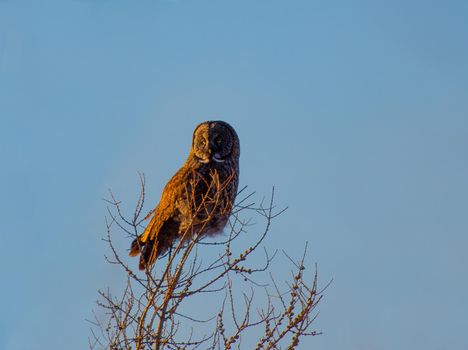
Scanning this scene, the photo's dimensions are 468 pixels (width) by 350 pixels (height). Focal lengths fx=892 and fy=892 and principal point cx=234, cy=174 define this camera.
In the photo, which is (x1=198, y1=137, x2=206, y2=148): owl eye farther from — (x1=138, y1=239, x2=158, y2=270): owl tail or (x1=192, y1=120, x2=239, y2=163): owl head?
(x1=138, y1=239, x2=158, y2=270): owl tail

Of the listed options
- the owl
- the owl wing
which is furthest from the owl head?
the owl wing

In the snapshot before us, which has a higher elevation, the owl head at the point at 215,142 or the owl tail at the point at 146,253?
the owl head at the point at 215,142

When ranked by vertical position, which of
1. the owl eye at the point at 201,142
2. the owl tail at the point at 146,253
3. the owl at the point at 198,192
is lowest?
the owl tail at the point at 146,253

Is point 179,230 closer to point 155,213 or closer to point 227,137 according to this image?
point 155,213

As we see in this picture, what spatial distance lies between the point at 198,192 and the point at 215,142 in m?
1.38

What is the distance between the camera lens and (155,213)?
10.0 metres

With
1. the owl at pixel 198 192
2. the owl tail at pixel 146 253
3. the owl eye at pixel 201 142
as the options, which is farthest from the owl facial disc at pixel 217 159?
the owl tail at pixel 146 253

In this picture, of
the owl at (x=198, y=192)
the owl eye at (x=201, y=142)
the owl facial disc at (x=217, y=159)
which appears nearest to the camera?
the owl at (x=198, y=192)

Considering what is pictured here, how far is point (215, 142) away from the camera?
11188mm

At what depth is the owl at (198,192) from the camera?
30.6 feet

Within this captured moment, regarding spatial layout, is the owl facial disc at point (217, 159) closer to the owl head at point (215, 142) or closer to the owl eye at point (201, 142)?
the owl head at point (215, 142)

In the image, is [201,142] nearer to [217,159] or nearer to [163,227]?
[217,159]

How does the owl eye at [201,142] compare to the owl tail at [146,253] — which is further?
the owl eye at [201,142]

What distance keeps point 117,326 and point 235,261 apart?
105 centimetres
